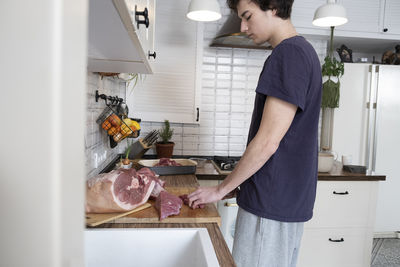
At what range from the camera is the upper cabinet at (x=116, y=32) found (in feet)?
1.91

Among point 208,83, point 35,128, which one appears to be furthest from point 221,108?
point 35,128

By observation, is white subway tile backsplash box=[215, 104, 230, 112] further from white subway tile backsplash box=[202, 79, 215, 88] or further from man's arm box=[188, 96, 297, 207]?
man's arm box=[188, 96, 297, 207]

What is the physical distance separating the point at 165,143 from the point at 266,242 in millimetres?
1588

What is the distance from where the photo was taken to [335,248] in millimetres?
2172

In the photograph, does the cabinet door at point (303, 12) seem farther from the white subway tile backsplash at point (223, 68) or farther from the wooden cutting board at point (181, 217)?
the wooden cutting board at point (181, 217)

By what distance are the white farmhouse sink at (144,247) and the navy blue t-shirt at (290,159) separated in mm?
281

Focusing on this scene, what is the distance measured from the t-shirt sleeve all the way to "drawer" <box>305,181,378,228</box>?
138cm

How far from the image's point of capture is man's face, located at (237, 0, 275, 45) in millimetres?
1075

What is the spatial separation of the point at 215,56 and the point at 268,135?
75.3 inches

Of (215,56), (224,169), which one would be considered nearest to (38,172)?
(224,169)

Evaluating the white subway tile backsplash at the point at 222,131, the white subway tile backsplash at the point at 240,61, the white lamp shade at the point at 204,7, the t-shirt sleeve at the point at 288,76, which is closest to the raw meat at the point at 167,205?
the t-shirt sleeve at the point at 288,76

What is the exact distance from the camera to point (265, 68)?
3.30ft

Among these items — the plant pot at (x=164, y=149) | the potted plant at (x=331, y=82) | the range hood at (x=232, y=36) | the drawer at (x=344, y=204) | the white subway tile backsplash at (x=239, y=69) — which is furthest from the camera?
the white subway tile backsplash at (x=239, y=69)

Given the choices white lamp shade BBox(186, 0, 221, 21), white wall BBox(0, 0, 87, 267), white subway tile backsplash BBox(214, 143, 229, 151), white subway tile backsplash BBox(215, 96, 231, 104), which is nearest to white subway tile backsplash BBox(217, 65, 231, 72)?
white subway tile backsplash BBox(215, 96, 231, 104)
